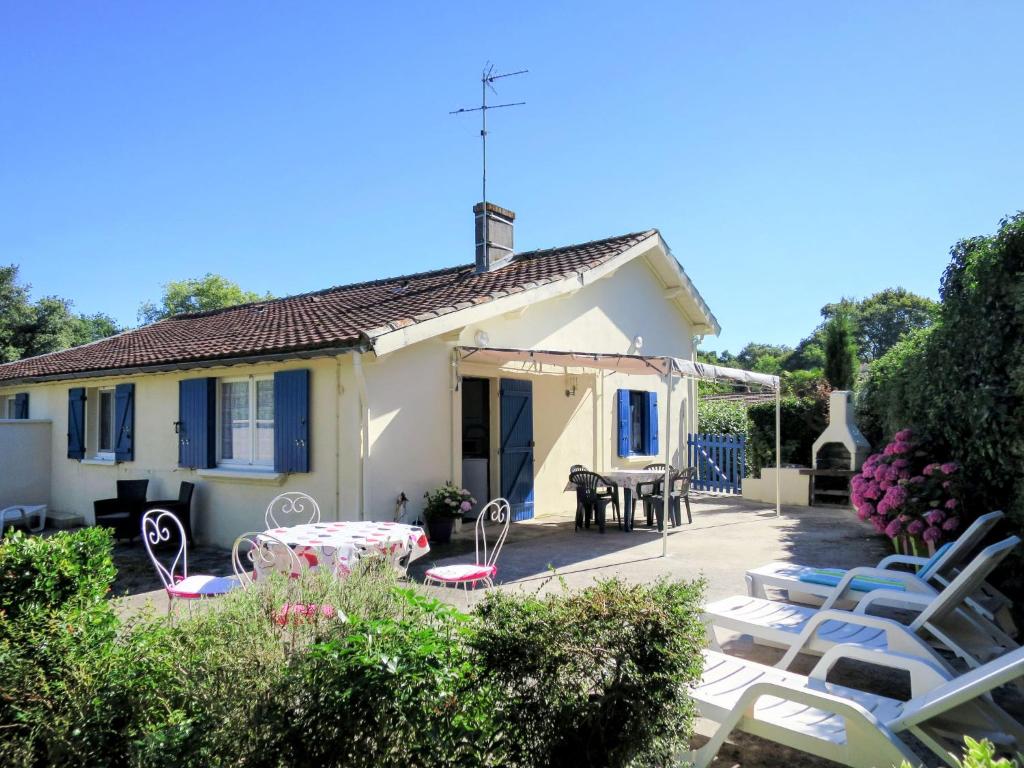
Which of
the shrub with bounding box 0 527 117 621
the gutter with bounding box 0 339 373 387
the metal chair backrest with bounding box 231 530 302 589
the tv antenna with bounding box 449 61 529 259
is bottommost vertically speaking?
the metal chair backrest with bounding box 231 530 302 589

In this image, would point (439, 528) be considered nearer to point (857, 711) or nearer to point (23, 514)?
point (857, 711)

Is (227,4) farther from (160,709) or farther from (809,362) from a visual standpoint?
(809,362)

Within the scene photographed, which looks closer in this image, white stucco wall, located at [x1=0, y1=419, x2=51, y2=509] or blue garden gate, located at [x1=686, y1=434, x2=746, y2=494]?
white stucco wall, located at [x1=0, y1=419, x2=51, y2=509]

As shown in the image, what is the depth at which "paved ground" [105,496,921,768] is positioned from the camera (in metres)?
6.58

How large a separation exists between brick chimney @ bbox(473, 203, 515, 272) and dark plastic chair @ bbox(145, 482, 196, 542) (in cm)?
614

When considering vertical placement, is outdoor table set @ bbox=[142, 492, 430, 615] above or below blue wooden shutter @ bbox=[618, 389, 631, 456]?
below

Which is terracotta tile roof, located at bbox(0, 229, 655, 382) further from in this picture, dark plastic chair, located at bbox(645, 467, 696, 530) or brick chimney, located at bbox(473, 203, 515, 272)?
dark plastic chair, located at bbox(645, 467, 696, 530)

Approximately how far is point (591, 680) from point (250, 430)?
795 centimetres

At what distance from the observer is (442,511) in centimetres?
855

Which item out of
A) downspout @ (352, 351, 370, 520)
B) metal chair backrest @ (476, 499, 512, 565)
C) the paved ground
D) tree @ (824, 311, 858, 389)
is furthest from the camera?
tree @ (824, 311, 858, 389)

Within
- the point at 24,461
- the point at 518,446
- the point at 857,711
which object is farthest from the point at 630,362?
the point at 24,461

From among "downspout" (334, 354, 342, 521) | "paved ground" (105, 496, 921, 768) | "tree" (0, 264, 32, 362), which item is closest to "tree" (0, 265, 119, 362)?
"tree" (0, 264, 32, 362)

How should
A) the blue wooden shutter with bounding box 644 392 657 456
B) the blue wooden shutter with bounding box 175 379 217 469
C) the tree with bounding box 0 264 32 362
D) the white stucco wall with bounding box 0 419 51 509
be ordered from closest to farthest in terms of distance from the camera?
the blue wooden shutter with bounding box 175 379 217 469 < the white stucco wall with bounding box 0 419 51 509 < the blue wooden shutter with bounding box 644 392 657 456 < the tree with bounding box 0 264 32 362

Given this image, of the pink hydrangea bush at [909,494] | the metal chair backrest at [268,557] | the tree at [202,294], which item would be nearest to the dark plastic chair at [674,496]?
the pink hydrangea bush at [909,494]
